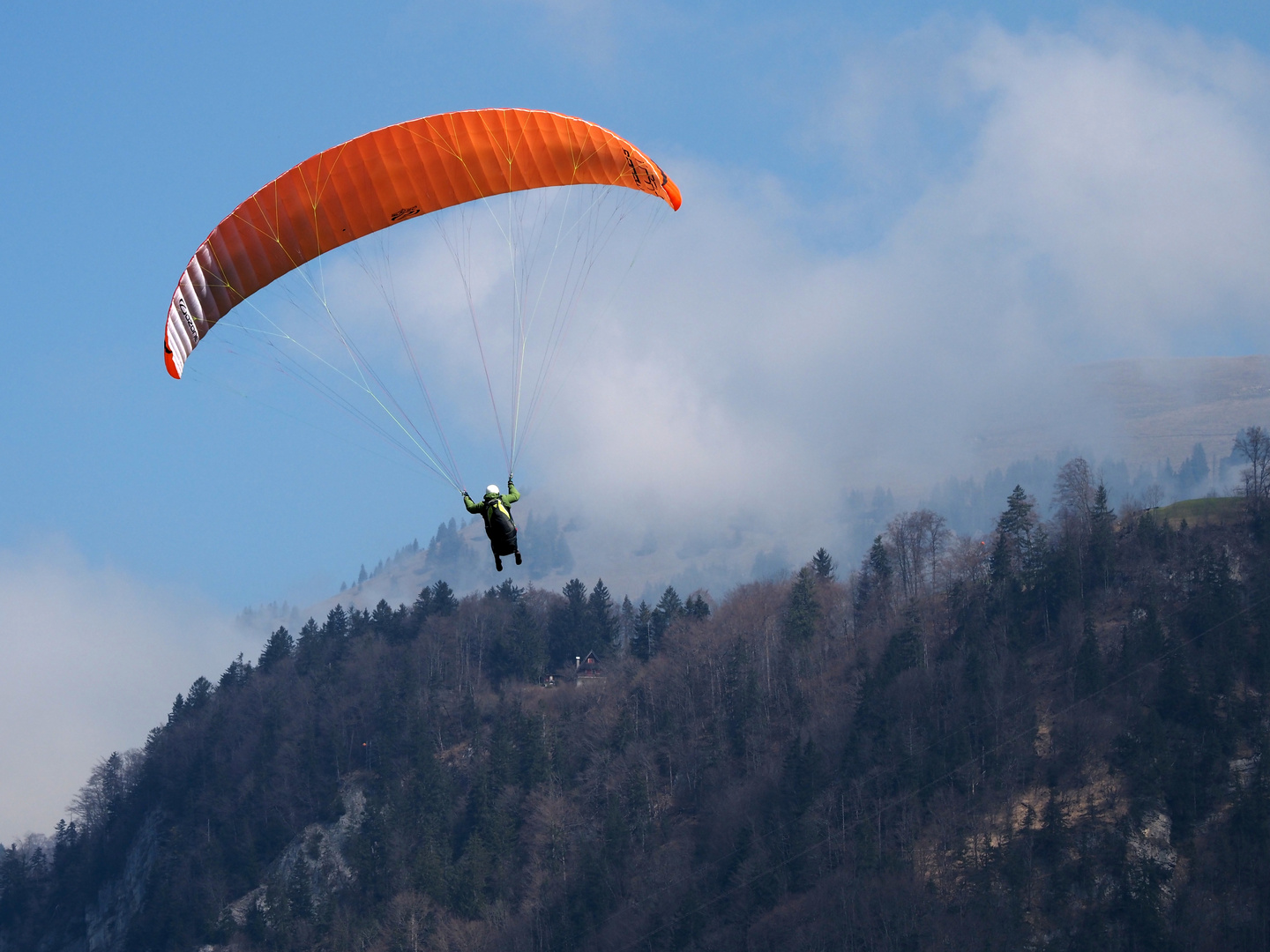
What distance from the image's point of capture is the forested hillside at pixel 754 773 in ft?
226

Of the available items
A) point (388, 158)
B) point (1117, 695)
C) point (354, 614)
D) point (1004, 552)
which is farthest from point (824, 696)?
point (388, 158)

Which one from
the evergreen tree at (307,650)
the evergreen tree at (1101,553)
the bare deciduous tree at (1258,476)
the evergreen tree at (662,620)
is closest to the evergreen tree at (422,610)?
the evergreen tree at (307,650)

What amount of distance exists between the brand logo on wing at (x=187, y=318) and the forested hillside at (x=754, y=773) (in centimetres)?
4636

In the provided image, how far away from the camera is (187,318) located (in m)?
31.8

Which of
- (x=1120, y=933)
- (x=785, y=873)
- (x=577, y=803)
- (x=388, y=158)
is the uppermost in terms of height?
(x=388, y=158)

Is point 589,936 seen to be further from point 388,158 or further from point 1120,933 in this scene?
point 388,158

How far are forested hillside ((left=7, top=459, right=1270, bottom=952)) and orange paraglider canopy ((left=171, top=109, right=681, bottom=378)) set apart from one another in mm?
44394

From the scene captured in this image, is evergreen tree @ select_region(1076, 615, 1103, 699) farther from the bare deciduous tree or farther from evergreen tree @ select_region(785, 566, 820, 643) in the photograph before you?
evergreen tree @ select_region(785, 566, 820, 643)

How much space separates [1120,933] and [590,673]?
2227 inches

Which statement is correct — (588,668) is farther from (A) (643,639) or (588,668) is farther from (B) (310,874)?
(B) (310,874)

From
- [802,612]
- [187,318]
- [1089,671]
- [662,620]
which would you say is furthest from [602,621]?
[187,318]

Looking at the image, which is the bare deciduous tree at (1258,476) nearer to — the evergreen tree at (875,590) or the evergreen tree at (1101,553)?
the evergreen tree at (1101,553)

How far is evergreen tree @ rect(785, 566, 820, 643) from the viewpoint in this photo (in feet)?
336

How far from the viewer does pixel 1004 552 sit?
93.5 m
